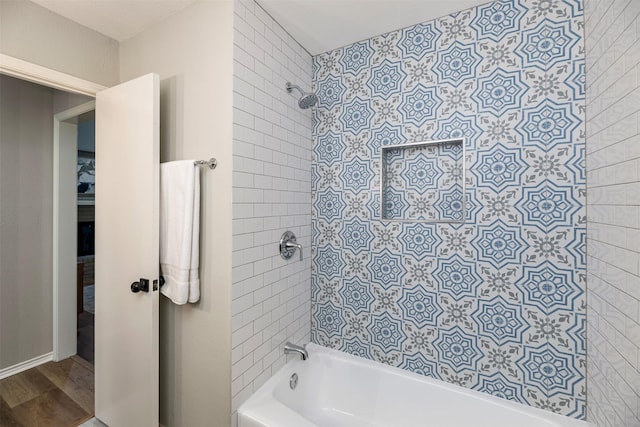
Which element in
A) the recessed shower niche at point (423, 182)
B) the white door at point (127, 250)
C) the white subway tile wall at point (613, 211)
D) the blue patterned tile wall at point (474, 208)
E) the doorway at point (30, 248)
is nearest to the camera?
the white subway tile wall at point (613, 211)

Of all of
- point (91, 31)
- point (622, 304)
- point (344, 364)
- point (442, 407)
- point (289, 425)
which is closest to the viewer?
point (622, 304)

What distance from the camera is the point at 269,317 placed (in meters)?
1.55

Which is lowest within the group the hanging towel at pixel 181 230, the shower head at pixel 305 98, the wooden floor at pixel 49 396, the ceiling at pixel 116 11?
the wooden floor at pixel 49 396

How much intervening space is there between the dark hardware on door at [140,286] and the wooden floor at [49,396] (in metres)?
1.09

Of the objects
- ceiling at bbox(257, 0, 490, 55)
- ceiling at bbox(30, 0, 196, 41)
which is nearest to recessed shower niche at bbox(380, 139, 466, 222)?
ceiling at bbox(257, 0, 490, 55)

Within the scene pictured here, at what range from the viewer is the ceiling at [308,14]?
1.45 m

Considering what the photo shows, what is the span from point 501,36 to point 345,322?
5.78 ft

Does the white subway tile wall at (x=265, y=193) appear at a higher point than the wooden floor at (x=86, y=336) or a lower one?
higher

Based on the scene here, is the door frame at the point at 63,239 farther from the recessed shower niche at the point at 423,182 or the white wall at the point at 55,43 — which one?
the recessed shower niche at the point at 423,182

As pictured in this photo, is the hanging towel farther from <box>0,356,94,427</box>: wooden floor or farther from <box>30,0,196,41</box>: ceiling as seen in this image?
<box>0,356,94,427</box>: wooden floor

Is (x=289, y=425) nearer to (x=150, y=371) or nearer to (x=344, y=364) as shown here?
(x=344, y=364)

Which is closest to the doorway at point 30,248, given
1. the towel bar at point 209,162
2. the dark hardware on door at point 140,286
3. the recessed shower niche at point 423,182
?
the dark hardware on door at point 140,286

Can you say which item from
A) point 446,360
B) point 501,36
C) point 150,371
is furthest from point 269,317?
point 501,36

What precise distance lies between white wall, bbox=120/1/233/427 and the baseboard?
5.59 ft
